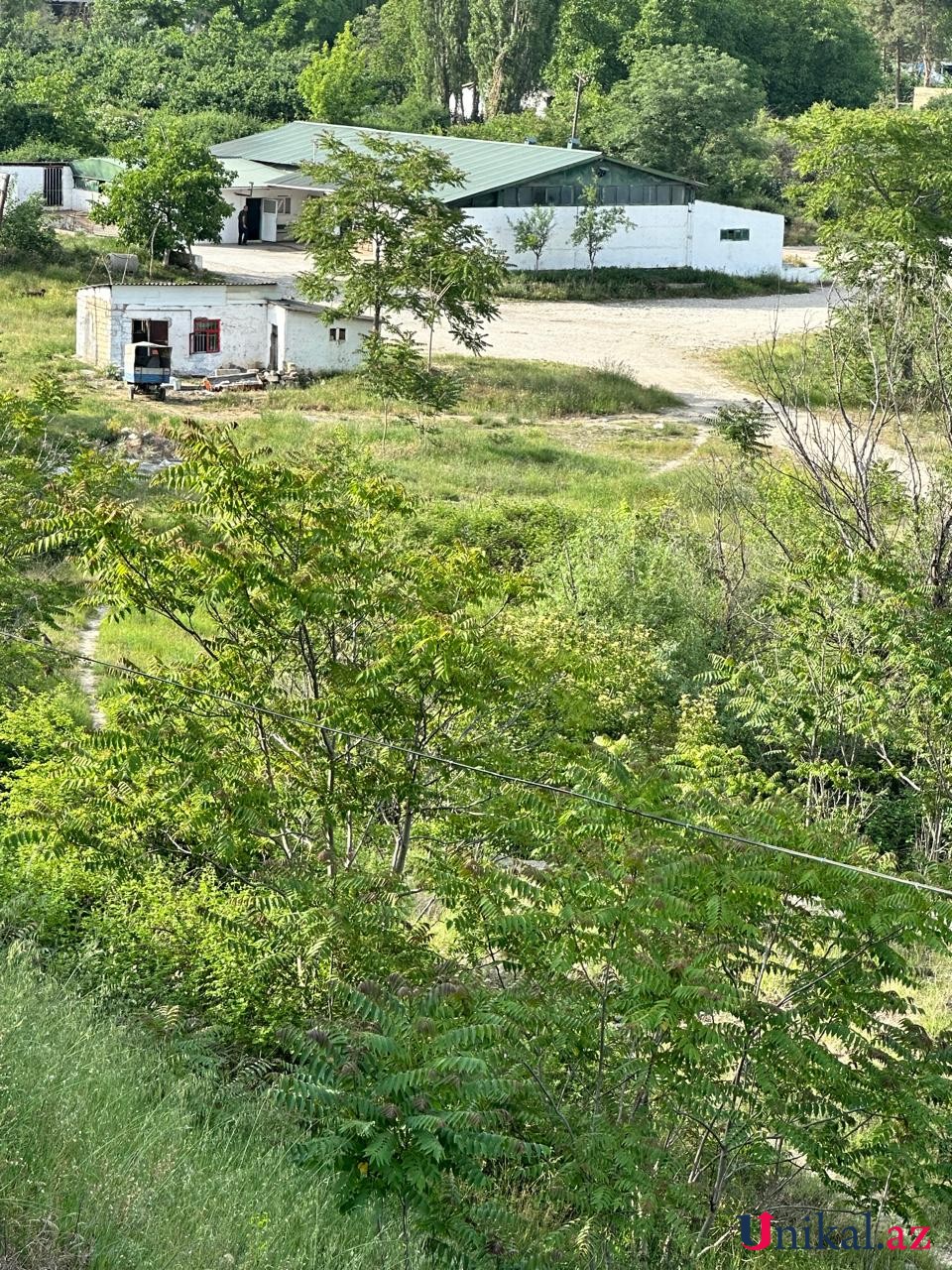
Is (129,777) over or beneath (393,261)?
beneath

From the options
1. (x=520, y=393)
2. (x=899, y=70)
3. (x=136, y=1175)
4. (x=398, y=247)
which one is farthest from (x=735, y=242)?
(x=136, y=1175)

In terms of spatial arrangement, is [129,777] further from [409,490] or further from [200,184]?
[200,184]

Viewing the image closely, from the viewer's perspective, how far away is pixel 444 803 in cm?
1052

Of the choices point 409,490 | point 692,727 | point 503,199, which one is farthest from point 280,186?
point 692,727

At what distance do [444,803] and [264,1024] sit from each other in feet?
7.05

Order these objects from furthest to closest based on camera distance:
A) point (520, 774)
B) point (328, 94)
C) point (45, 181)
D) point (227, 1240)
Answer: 1. point (328, 94)
2. point (45, 181)
3. point (520, 774)
4. point (227, 1240)

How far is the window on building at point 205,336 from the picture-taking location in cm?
3669

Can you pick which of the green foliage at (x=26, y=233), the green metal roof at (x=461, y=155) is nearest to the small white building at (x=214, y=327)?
the green foliage at (x=26, y=233)

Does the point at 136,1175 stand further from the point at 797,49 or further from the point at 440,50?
the point at 797,49

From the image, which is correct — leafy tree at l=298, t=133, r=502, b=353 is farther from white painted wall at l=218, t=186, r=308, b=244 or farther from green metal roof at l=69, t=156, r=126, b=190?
green metal roof at l=69, t=156, r=126, b=190

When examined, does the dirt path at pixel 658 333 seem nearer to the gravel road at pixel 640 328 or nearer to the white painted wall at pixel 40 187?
the gravel road at pixel 640 328

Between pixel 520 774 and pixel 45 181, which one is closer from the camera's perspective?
pixel 520 774

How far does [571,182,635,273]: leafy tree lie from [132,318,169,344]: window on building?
2152 centimetres

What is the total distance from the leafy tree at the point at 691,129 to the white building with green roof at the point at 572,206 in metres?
8.86
